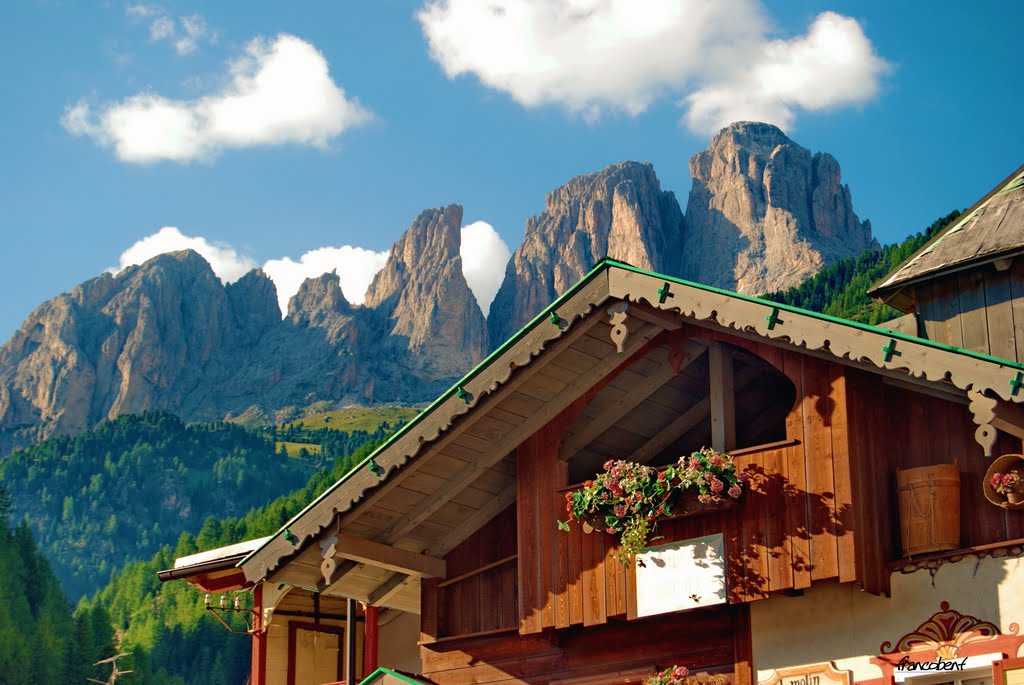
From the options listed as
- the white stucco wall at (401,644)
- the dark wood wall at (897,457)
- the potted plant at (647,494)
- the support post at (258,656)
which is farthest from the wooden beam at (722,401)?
the support post at (258,656)

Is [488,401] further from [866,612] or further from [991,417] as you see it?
[991,417]

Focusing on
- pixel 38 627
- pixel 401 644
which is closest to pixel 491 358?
pixel 401 644

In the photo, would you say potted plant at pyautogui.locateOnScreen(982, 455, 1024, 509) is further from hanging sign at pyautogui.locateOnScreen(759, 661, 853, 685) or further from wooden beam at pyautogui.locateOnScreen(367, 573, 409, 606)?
wooden beam at pyautogui.locateOnScreen(367, 573, 409, 606)

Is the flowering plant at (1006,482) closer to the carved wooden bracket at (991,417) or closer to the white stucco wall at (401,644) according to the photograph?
the carved wooden bracket at (991,417)

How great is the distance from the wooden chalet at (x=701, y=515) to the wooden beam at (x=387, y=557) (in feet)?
0.10

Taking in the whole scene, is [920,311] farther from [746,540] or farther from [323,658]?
[323,658]

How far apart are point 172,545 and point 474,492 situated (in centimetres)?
17252

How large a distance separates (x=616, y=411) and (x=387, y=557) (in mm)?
2796

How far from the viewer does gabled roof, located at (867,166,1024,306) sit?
1528cm

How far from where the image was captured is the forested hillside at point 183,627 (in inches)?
4338

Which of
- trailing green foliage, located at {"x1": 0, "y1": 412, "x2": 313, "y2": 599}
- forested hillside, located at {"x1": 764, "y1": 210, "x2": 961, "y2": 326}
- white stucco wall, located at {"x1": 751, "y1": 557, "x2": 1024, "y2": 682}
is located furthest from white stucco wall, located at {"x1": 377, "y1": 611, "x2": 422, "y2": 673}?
trailing green foliage, located at {"x1": 0, "y1": 412, "x2": 313, "y2": 599}

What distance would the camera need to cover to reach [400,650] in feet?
59.7

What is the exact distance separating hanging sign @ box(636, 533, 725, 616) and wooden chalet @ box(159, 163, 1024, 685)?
0.02 metres

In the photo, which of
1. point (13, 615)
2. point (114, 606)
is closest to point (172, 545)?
point (114, 606)
